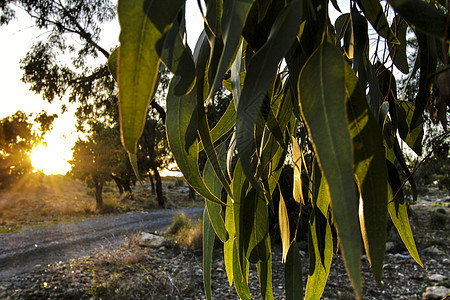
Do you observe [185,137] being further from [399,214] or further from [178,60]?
[399,214]

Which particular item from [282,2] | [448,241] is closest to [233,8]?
[282,2]

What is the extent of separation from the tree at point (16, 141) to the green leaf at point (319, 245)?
9.31 meters

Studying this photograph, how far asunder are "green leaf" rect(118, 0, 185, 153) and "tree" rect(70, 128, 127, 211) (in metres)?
10.5

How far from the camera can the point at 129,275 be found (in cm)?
291

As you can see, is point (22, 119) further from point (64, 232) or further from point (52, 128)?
point (64, 232)

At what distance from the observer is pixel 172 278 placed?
110 inches

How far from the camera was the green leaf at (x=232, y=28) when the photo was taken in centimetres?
33

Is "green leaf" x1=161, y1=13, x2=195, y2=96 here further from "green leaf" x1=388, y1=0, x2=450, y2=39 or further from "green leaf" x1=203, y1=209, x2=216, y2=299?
"green leaf" x1=203, y1=209, x2=216, y2=299

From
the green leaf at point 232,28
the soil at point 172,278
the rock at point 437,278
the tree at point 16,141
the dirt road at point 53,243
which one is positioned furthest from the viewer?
Result: the tree at point 16,141

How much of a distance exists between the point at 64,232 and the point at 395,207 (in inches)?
249

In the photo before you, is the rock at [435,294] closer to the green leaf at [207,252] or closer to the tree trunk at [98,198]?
the green leaf at [207,252]

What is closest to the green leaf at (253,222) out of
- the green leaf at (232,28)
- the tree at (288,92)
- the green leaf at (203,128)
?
the tree at (288,92)

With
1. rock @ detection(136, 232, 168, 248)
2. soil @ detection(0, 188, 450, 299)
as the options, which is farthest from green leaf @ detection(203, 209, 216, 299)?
rock @ detection(136, 232, 168, 248)

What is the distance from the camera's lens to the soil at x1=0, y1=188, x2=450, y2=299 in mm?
2486
